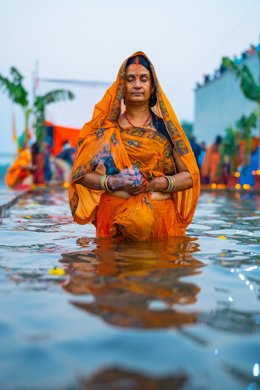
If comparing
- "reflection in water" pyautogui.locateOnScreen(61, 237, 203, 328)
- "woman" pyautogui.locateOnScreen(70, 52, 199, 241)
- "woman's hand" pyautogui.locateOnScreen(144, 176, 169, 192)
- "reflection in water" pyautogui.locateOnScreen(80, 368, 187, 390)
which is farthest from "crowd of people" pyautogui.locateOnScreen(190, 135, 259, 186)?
"reflection in water" pyautogui.locateOnScreen(80, 368, 187, 390)

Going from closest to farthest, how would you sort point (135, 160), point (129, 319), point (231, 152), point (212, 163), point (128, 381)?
point (128, 381) < point (129, 319) < point (135, 160) < point (212, 163) < point (231, 152)

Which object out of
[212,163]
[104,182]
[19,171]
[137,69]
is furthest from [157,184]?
[212,163]

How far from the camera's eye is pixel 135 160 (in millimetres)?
4879

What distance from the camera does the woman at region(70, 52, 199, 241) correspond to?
4770 mm

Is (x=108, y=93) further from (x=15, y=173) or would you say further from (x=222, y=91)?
(x=222, y=91)

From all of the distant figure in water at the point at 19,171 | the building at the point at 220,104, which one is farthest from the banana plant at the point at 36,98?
the building at the point at 220,104

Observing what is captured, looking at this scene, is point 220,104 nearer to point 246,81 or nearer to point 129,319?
point 246,81

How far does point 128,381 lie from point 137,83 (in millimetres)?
3413

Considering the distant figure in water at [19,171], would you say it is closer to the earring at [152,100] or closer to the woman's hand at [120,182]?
the earring at [152,100]

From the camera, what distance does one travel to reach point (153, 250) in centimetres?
432

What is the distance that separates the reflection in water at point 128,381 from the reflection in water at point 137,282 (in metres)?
0.48

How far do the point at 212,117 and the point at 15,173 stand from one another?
17511 millimetres

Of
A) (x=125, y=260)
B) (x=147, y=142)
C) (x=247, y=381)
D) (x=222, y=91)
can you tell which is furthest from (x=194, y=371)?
(x=222, y=91)

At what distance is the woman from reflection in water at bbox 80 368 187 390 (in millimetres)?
2876
